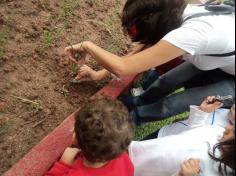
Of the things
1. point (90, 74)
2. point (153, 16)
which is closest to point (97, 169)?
point (153, 16)

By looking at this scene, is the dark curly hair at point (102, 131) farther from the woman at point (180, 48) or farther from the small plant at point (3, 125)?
the small plant at point (3, 125)

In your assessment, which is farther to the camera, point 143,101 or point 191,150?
point 143,101

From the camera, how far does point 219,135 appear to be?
2.18 m

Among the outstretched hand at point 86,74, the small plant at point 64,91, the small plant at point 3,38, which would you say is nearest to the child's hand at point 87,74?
the outstretched hand at point 86,74

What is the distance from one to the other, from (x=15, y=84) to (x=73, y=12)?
2.64 feet

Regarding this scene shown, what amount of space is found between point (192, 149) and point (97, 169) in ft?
1.55

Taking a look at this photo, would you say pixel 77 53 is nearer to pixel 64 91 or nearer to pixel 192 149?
pixel 64 91

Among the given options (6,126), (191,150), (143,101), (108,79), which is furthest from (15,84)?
(191,150)

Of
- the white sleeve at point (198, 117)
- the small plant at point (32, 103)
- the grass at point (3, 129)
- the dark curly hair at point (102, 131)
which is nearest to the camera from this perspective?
the dark curly hair at point (102, 131)

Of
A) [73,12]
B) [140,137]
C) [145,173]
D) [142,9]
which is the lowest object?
[140,137]

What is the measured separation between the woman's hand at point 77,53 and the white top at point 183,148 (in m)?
0.62

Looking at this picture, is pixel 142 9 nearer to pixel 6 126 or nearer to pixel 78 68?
pixel 78 68

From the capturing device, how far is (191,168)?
2.02 meters

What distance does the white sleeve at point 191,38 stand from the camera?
2066mm
